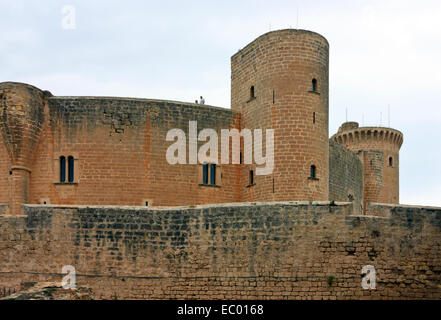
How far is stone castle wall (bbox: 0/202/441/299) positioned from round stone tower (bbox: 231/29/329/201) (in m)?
6.35

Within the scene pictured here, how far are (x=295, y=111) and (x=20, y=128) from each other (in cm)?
992

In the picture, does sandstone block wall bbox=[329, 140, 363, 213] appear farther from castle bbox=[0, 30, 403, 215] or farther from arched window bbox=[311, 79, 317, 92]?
arched window bbox=[311, 79, 317, 92]

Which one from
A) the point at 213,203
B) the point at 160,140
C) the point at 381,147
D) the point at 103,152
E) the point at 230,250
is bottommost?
the point at 230,250

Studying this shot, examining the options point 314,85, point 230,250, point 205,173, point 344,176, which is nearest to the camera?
point 230,250

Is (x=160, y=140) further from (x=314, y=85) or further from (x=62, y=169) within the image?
(x=314, y=85)

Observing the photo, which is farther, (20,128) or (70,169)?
(70,169)

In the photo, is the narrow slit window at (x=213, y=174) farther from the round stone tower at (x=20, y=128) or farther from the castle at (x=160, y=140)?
the round stone tower at (x=20, y=128)

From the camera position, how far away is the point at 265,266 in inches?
671

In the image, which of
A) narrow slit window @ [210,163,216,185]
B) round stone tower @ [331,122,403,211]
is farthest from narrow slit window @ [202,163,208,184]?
round stone tower @ [331,122,403,211]

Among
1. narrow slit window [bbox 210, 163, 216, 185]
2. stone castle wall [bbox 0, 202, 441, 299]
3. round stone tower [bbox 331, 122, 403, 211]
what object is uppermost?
round stone tower [bbox 331, 122, 403, 211]

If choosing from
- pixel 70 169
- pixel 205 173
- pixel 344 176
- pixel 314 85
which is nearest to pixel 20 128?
pixel 70 169

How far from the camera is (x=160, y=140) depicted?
973 inches

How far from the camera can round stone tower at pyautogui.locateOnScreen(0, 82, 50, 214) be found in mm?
23359
